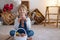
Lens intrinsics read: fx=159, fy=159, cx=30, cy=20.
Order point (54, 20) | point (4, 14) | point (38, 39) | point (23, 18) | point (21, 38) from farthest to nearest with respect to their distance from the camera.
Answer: point (54, 20)
point (4, 14)
point (38, 39)
point (23, 18)
point (21, 38)

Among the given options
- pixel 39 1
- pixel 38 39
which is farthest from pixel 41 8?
pixel 38 39

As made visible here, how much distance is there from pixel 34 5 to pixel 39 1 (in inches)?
7.5

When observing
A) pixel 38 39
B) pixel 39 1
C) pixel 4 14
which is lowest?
pixel 38 39

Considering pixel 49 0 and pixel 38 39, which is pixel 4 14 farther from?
pixel 38 39

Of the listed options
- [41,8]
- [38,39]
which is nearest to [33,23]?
[41,8]

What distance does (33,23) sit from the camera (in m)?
4.45

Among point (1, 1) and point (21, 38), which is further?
point (1, 1)

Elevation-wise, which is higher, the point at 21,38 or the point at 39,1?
Answer: the point at 39,1

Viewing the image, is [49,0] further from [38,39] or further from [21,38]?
[21,38]

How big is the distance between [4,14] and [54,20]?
1.47m

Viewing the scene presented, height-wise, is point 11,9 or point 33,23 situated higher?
point 11,9

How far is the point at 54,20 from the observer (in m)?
4.70

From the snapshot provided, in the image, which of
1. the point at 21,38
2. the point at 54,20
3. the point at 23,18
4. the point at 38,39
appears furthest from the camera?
the point at 54,20

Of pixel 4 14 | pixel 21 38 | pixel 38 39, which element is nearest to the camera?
pixel 21 38
